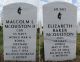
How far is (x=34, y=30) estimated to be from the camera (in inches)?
445

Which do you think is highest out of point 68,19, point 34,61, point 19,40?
point 68,19

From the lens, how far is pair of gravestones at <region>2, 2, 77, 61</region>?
11312 mm

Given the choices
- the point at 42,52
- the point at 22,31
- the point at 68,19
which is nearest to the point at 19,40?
the point at 22,31

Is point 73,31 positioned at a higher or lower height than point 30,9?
lower

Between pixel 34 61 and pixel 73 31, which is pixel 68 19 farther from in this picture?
pixel 34 61

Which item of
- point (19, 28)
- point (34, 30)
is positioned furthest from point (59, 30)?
point (19, 28)

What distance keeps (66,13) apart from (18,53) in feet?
7.26

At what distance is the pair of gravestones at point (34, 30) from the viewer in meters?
11.3

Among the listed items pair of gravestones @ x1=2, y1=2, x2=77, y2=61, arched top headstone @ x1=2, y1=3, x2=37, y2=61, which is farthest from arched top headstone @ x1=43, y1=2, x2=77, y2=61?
arched top headstone @ x1=2, y1=3, x2=37, y2=61

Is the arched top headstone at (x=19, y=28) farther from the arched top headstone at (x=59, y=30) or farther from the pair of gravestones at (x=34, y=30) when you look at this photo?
the arched top headstone at (x=59, y=30)

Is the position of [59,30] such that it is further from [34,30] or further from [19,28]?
[19,28]

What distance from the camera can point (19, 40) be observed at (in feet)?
37.3

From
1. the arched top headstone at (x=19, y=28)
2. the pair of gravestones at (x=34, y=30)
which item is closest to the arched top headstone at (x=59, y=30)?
the pair of gravestones at (x=34, y=30)

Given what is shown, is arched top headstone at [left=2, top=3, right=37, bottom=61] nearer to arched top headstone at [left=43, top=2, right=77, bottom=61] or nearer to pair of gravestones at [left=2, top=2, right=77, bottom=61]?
pair of gravestones at [left=2, top=2, right=77, bottom=61]
